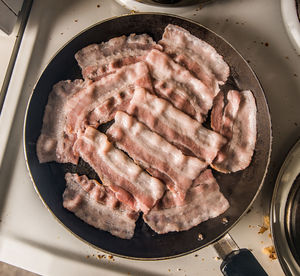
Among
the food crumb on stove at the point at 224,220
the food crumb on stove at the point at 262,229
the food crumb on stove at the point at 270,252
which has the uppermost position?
the food crumb on stove at the point at 224,220

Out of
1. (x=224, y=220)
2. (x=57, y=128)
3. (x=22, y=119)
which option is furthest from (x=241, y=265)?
(x=22, y=119)

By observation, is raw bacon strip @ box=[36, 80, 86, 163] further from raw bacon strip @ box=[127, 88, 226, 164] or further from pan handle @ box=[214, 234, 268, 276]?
pan handle @ box=[214, 234, 268, 276]

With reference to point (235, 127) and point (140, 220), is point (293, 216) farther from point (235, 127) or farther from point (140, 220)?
point (140, 220)

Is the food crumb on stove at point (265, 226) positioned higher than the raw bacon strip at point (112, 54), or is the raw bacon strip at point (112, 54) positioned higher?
the raw bacon strip at point (112, 54)

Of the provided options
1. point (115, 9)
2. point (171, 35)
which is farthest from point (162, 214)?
point (115, 9)

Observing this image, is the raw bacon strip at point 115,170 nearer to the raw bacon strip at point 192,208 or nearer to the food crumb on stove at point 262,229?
the raw bacon strip at point 192,208

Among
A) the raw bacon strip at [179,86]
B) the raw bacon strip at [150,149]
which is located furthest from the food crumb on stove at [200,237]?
the raw bacon strip at [179,86]
